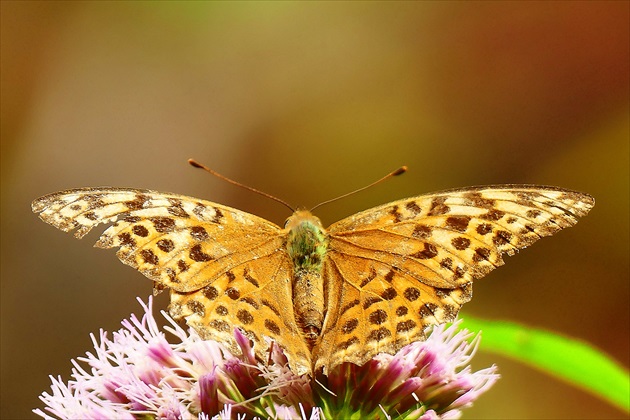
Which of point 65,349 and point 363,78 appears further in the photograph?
point 363,78

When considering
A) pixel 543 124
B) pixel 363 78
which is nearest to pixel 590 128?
pixel 543 124

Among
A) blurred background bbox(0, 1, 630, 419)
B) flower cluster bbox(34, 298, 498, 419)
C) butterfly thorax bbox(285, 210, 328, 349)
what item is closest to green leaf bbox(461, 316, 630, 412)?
flower cluster bbox(34, 298, 498, 419)

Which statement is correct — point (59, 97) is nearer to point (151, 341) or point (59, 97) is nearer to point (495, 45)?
point (495, 45)

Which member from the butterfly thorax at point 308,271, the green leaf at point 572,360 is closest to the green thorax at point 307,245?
the butterfly thorax at point 308,271

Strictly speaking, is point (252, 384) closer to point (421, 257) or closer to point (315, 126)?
point (421, 257)

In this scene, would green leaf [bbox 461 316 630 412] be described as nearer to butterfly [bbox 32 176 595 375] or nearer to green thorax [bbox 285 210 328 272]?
butterfly [bbox 32 176 595 375]

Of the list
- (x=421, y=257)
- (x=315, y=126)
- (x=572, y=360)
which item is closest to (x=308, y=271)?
(x=421, y=257)
